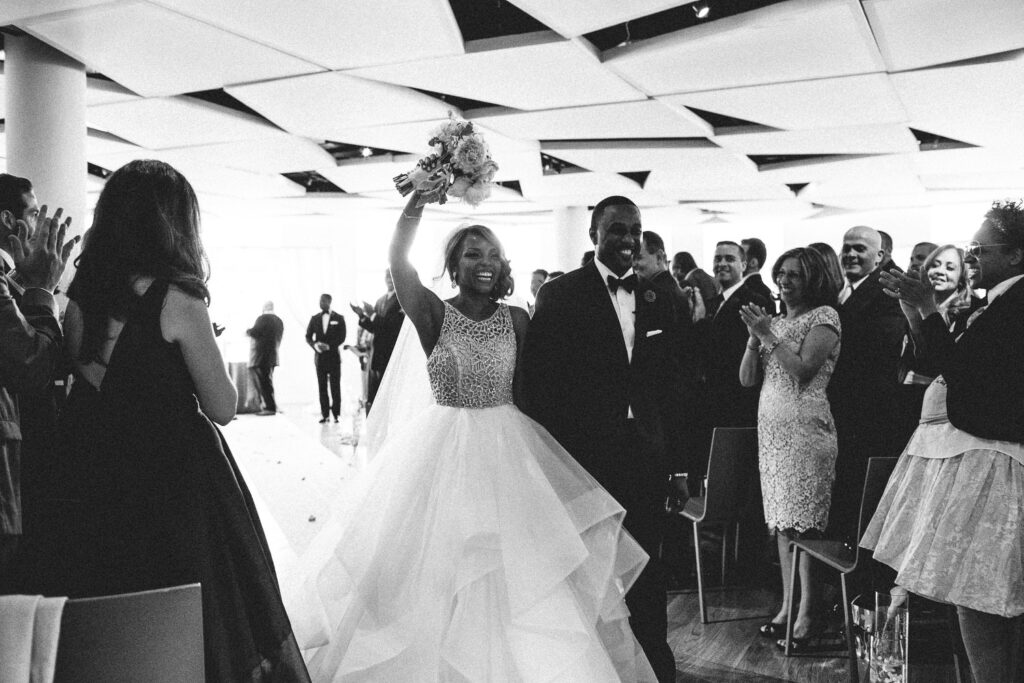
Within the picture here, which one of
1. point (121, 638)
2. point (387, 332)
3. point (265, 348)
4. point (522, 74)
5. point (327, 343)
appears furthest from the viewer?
point (265, 348)

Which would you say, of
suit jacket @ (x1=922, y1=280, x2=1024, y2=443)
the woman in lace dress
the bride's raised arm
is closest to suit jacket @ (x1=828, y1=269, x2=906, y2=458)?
the woman in lace dress

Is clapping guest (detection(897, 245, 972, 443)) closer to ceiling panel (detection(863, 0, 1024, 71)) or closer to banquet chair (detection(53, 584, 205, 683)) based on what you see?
ceiling panel (detection(863, 0, 1024, 71))

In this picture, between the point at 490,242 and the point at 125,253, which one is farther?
the point at 490,242

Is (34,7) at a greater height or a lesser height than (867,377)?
greater

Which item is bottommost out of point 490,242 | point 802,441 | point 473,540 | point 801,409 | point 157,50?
point 473,540

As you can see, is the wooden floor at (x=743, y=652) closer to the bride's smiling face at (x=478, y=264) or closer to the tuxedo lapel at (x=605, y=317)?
the tuxedo lapel at (x=605, y=317)

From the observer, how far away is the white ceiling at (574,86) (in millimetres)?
4984

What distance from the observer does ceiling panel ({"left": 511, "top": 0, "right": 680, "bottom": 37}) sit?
473 centimetres

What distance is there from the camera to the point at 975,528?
247 cm

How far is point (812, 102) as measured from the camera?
21.6ft

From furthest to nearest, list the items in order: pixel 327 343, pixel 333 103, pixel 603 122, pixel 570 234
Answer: pixel 570 234 → pixel 327 343 → pixel 603 122 → pixel 333 103

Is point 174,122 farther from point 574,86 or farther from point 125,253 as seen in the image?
point 125,253

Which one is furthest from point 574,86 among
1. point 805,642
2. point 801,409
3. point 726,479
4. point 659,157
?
point 805,642

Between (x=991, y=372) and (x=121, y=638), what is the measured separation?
2.37 m
